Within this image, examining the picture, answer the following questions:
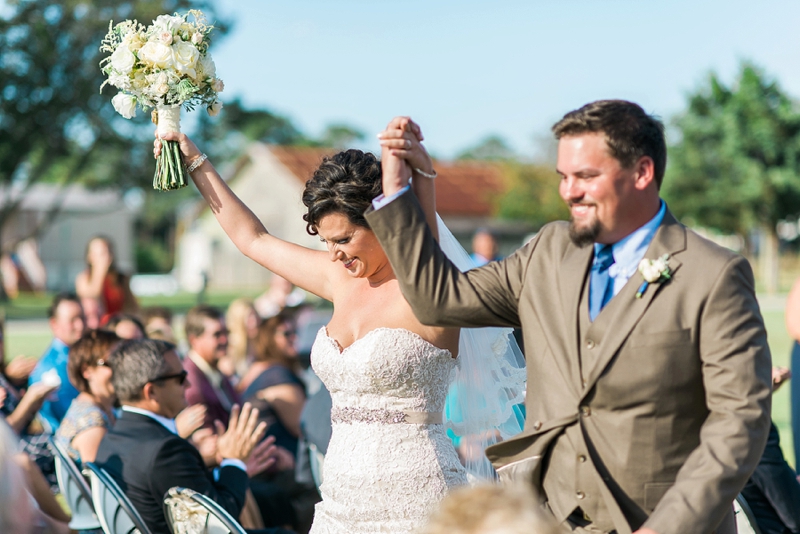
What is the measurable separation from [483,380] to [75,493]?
2.12 m

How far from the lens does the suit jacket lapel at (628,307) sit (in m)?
2.20

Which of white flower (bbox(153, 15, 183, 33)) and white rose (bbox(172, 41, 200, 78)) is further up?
white flower (bbox(153, 15, 183, 33))

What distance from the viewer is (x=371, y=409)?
10.8 feet

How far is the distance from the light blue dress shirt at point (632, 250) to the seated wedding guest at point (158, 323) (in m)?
5.78

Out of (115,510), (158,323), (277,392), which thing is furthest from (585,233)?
(158,323)

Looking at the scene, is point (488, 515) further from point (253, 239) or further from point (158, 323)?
point (158, 323)

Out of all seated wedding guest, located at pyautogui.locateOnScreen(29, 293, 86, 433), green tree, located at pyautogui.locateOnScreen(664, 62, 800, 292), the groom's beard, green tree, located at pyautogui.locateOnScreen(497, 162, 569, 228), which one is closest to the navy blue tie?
the groom's beard

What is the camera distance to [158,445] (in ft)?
13.8

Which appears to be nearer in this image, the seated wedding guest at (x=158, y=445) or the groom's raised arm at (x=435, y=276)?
the groom's raised arm at (x=435, y=276)

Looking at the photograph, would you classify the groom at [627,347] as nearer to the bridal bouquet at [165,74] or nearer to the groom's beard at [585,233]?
the groom's beard at [585,233]

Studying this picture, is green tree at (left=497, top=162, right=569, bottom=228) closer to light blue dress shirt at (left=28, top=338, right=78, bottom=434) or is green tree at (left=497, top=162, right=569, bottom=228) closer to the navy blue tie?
light blue dress shirt at (left=28, top=338, right=78, bottom=434)

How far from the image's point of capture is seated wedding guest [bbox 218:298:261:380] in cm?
993

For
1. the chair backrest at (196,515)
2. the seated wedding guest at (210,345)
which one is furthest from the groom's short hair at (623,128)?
the seated wedding guest at (210,345)

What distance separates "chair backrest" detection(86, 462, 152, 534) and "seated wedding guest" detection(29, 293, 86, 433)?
2.34 metres
